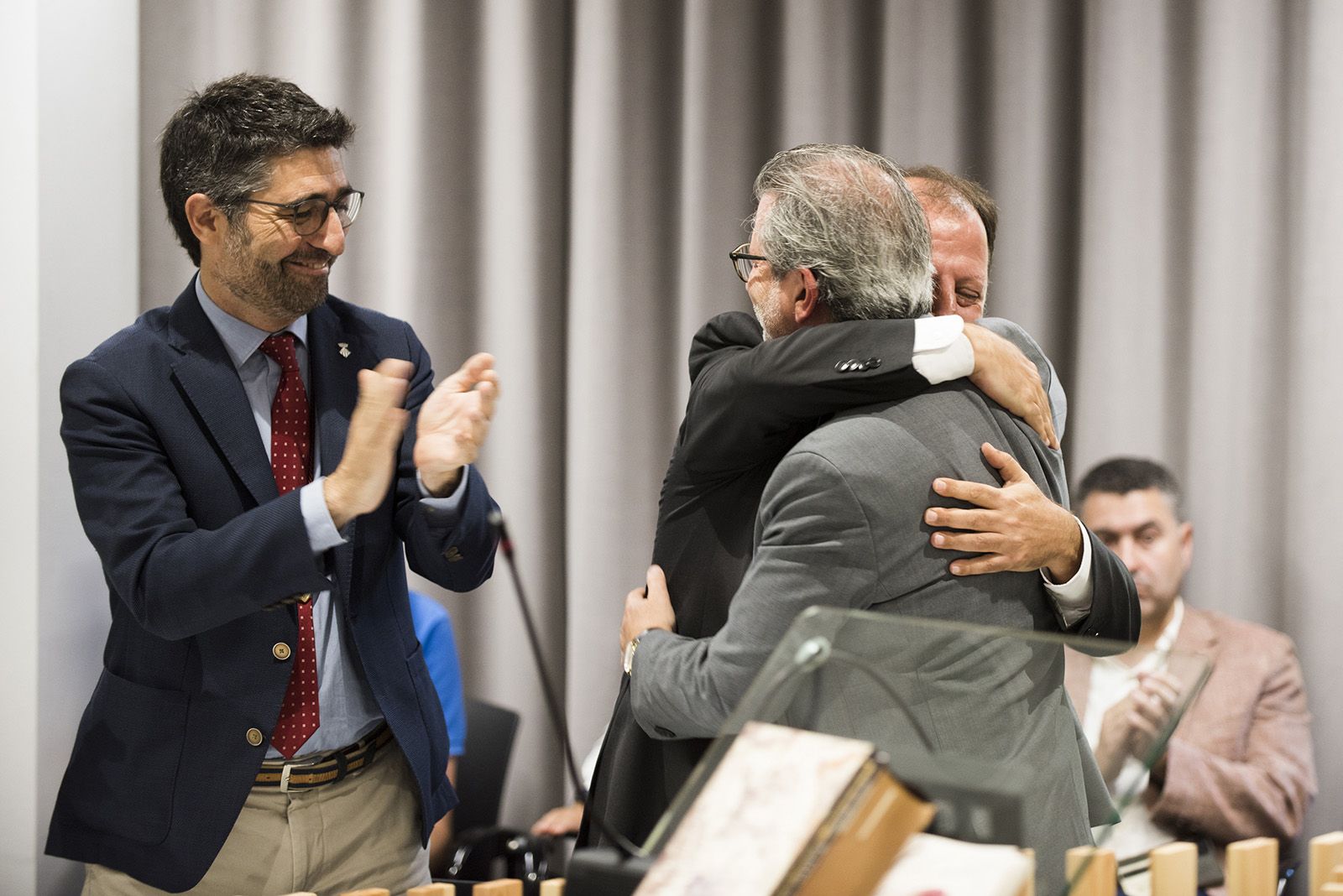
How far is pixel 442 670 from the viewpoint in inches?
125

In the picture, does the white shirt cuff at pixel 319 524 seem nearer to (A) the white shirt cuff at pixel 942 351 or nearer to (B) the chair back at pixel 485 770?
(A) the white shirt cuff at pixel 942 351

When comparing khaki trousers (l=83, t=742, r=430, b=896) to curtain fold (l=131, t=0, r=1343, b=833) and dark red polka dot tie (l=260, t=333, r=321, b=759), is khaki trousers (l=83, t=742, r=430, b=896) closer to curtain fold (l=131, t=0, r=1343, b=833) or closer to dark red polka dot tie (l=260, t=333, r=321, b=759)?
dark red polka dot tie (l=260, t=333, r=321, b=759)

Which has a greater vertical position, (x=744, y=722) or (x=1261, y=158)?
(x=1261, y=158)

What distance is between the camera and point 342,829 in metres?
A: 1.92

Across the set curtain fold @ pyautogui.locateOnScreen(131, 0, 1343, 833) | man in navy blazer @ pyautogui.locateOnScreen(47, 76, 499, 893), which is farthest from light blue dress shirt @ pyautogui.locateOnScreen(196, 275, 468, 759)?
curtain fold @ pyautogui.locateOnScreen(131, 0, 1343, 833)

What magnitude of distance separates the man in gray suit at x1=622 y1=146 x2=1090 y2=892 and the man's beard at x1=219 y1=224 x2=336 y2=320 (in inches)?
26.5

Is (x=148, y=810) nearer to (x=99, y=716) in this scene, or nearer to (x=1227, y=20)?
(x=99, y=716)

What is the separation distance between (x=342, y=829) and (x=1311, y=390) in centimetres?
269

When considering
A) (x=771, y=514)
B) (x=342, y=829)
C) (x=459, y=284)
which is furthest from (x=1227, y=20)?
(x=342, y=829)

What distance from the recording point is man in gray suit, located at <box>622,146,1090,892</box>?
4.58 feet

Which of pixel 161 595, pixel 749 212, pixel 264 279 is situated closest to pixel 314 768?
pixel 161 595

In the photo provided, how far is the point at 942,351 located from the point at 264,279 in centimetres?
96

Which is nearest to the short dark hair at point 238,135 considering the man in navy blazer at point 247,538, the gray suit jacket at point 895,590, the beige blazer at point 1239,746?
the man in navy blazer at point 247,538

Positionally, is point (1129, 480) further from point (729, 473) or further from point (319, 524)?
point (319, 524)
